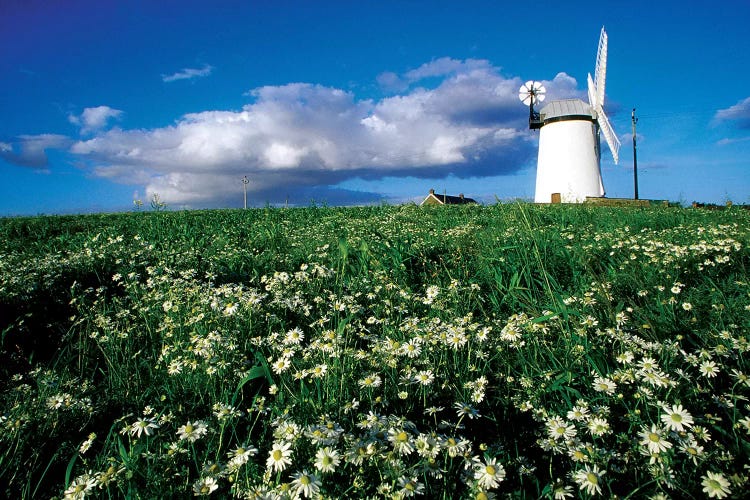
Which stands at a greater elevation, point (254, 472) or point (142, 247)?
point (142, 247)

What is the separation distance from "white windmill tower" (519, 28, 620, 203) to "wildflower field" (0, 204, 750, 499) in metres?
31.1

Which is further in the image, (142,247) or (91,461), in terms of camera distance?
(142,247)

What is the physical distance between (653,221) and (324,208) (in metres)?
10.1

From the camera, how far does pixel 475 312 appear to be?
3963mm

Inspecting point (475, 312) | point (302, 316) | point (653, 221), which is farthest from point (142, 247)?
point (653, 221)

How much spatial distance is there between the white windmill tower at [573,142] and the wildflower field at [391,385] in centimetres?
3112

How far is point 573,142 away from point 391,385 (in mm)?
36920

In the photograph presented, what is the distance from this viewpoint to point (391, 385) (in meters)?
2.46

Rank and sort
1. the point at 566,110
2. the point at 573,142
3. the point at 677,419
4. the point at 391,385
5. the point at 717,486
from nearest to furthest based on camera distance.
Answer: the point at 717,486, the point at 677,419, the point at 391,385, the point at 573,142, the point at 566,110

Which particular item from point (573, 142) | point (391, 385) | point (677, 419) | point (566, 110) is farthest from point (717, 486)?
point (566, 110)

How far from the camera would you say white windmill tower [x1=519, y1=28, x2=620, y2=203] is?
33.2 m

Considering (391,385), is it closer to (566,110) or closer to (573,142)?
(573,142)

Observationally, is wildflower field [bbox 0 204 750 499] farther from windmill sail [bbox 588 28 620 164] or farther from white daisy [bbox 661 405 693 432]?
windmill sail [bbox 588 28 620 164]

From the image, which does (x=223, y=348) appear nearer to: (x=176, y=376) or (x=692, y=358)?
(x=176, y=376)
